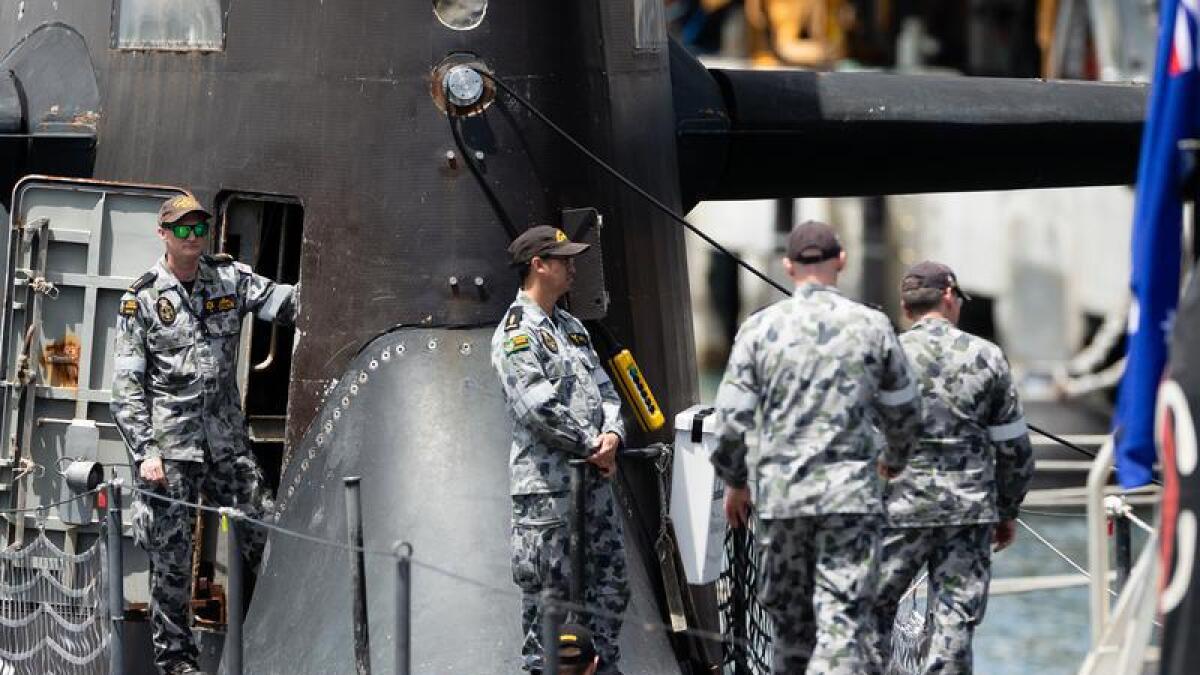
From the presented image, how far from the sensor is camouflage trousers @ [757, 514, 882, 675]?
836 cm

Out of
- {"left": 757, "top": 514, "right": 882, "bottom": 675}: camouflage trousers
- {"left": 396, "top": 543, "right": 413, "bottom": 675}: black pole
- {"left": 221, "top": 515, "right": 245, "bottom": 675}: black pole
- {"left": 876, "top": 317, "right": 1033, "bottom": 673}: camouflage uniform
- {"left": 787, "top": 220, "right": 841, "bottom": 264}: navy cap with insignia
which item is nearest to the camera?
{"left": 396, "top": 543, "right": 413, "bottom": 675}: black pole

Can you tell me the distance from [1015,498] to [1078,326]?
34.2 metres

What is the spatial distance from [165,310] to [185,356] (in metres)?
0.20

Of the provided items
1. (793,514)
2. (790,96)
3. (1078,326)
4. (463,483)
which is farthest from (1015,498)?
(1078,326)

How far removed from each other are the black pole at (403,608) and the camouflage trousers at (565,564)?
3.01ft

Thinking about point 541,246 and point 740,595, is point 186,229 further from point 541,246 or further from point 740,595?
point 740,595

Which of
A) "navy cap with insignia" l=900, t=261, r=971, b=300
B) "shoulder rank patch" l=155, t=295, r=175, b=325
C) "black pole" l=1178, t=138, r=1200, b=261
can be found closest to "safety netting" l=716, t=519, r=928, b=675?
"navy cap with insignia" l=900, t=261, r=971, b=300

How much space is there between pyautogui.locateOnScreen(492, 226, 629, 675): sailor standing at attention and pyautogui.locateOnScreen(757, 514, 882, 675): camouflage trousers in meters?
0.82

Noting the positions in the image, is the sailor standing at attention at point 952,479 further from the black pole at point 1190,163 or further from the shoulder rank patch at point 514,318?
the black pole at point 1190,163

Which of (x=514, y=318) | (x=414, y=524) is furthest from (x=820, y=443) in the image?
(x=414, y=524)

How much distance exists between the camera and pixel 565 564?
911 centimetres

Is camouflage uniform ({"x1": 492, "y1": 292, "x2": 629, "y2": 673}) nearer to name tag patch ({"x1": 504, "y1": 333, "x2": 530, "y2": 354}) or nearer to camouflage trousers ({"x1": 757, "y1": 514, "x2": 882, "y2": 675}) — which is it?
name tag patch ({"x1": 504, "y1": 333, "x2": 530, "y2": 354})

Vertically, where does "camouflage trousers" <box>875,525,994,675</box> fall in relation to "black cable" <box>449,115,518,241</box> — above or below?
below

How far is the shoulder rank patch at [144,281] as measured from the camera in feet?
32.7
